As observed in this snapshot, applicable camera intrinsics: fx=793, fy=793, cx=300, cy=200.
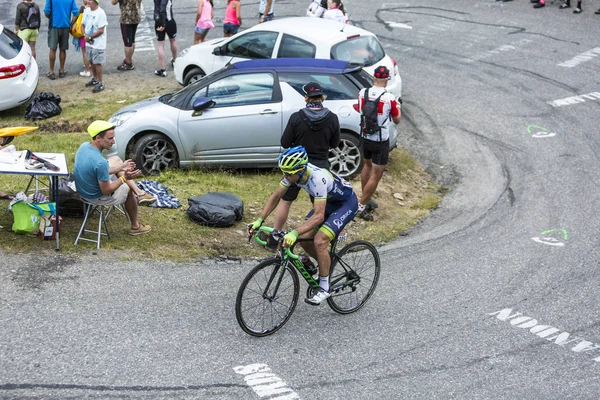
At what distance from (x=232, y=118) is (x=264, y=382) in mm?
5442

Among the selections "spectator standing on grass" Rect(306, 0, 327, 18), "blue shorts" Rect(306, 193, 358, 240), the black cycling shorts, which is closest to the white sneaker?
"blue shorts" Rect(306, 193, 358, 240)

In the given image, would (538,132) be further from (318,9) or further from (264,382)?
(264,382)

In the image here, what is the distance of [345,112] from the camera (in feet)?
37.5

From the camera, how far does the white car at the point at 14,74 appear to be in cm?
1393

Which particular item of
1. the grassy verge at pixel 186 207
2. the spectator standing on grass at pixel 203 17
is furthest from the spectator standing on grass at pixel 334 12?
the grassy verge at pixel 186 207

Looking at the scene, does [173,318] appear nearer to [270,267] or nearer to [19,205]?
[270,267]

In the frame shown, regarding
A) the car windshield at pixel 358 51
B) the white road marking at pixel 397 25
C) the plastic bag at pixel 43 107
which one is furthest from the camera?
the white road marking at pixel 397 25

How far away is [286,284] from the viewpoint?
7398mm

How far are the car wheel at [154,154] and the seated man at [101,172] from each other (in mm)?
2372

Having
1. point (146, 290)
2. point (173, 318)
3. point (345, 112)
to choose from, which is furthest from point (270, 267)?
point (345, 112)

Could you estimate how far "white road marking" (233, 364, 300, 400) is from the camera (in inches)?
254

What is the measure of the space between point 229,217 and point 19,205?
8.12 feet

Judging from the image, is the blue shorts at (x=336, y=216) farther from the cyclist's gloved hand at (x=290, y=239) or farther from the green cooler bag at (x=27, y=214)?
the green cooler bag at (x=27, y=214)

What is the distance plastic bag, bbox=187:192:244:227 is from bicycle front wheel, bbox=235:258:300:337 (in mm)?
2481
